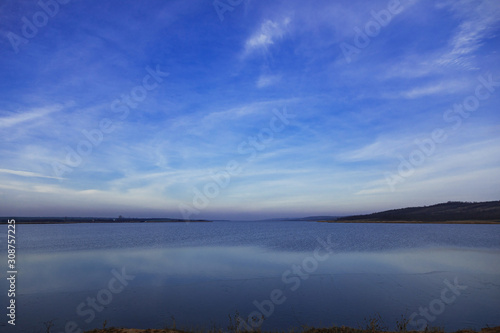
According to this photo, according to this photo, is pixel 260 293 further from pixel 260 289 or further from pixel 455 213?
pixel 455 213

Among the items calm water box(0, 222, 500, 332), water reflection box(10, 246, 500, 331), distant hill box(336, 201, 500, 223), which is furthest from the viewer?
distant hill box(336, 201, 500, 223)

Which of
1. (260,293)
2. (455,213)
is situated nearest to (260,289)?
(260,293)

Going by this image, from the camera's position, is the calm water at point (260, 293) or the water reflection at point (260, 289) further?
the water reflection at point (260, 289)

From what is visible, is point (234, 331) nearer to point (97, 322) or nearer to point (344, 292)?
point (97, 322)

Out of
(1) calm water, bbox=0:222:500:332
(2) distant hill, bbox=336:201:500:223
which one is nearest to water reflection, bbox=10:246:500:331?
(1) calm water, bbox=0:222:500:332

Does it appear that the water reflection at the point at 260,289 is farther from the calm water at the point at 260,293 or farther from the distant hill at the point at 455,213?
the distant hill at the point at 455,213

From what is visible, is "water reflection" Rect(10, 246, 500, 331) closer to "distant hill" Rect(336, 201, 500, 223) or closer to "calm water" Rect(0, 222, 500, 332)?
"calm water" Rect(0, 222, 500, 332)

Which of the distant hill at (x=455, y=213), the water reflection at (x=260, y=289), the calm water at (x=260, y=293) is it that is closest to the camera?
the calm water at (x=260, y=293)

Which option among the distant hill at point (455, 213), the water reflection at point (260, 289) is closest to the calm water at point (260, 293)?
the water reflection at point (260, 289)

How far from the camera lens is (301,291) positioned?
16250 millimetres

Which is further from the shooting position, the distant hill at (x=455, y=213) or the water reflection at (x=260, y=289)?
the distant hill at (x=455, y=213)

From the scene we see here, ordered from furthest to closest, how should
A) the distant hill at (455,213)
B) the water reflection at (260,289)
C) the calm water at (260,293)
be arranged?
1. the distant hill at (455,213)
2. the water reflection at (260,289)
3. the calm water at (260,293)

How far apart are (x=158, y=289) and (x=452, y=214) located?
167 m

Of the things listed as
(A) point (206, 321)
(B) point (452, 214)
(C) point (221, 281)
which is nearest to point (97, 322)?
(A) point (206, 321)
